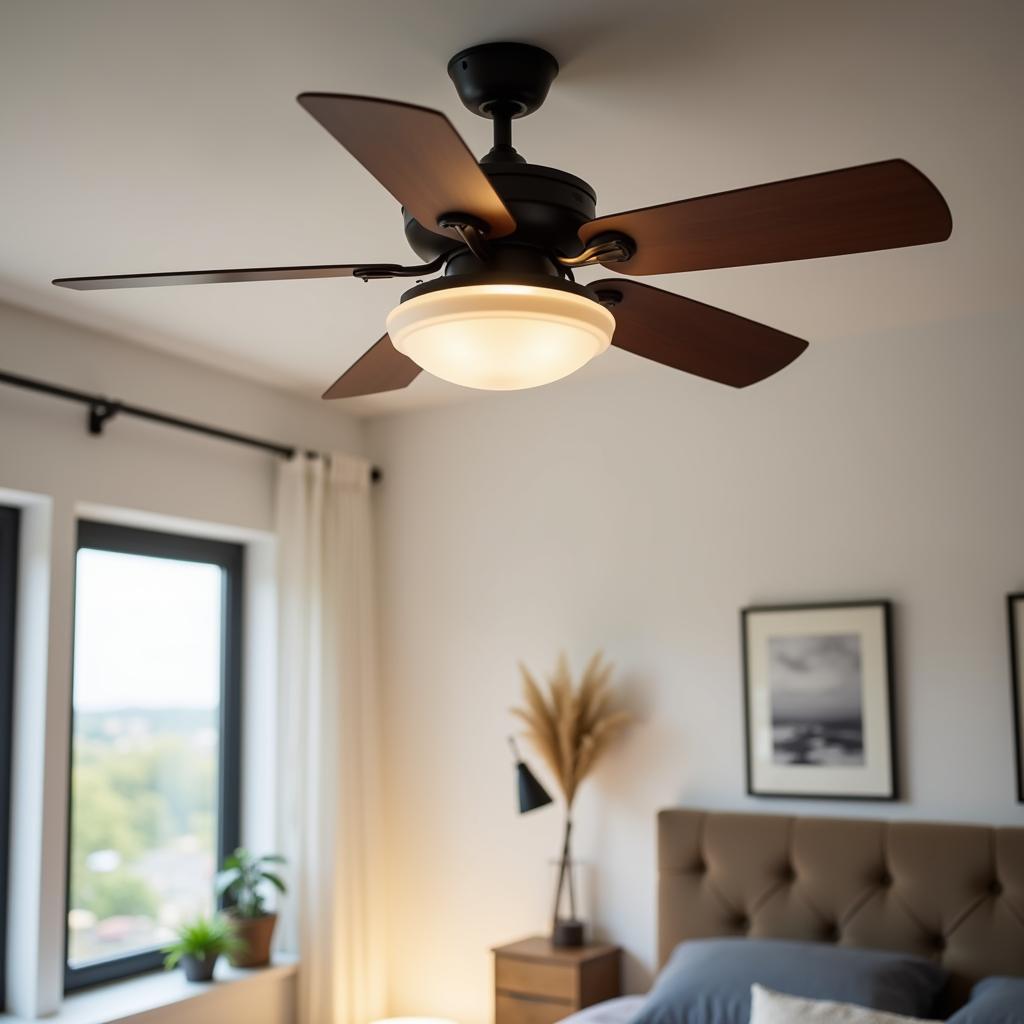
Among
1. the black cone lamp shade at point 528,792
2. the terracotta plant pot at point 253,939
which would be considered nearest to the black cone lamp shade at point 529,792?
the black cone lamp shade at point 528,792

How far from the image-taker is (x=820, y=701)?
3578 millimetres

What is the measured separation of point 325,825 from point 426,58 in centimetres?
276

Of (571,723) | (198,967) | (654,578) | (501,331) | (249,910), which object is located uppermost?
(501,331)

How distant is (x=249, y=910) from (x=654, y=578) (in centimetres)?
167

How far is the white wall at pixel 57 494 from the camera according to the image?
3.23 metres

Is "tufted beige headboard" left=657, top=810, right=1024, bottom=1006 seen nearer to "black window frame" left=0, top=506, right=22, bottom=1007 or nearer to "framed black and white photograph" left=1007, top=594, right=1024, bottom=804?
"framed black and white photograph" left=1007, top=594, right=1024, bottom=804

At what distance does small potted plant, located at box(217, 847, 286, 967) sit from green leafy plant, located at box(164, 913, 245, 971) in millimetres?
53

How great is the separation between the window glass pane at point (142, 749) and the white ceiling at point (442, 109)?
1063 millimetres

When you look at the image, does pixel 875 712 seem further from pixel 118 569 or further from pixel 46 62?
pixel 46 62

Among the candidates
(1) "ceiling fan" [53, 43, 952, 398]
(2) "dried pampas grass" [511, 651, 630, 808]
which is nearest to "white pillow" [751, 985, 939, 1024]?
(2) "dried pampas grass" [511, 651, 630, 808]

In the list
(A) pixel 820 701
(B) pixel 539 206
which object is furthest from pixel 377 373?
(A) pixel 820 701

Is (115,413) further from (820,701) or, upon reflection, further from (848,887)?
(848,887)

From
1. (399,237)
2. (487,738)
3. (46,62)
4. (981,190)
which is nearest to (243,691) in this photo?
(487,738)

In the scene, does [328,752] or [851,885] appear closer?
[851,885]
